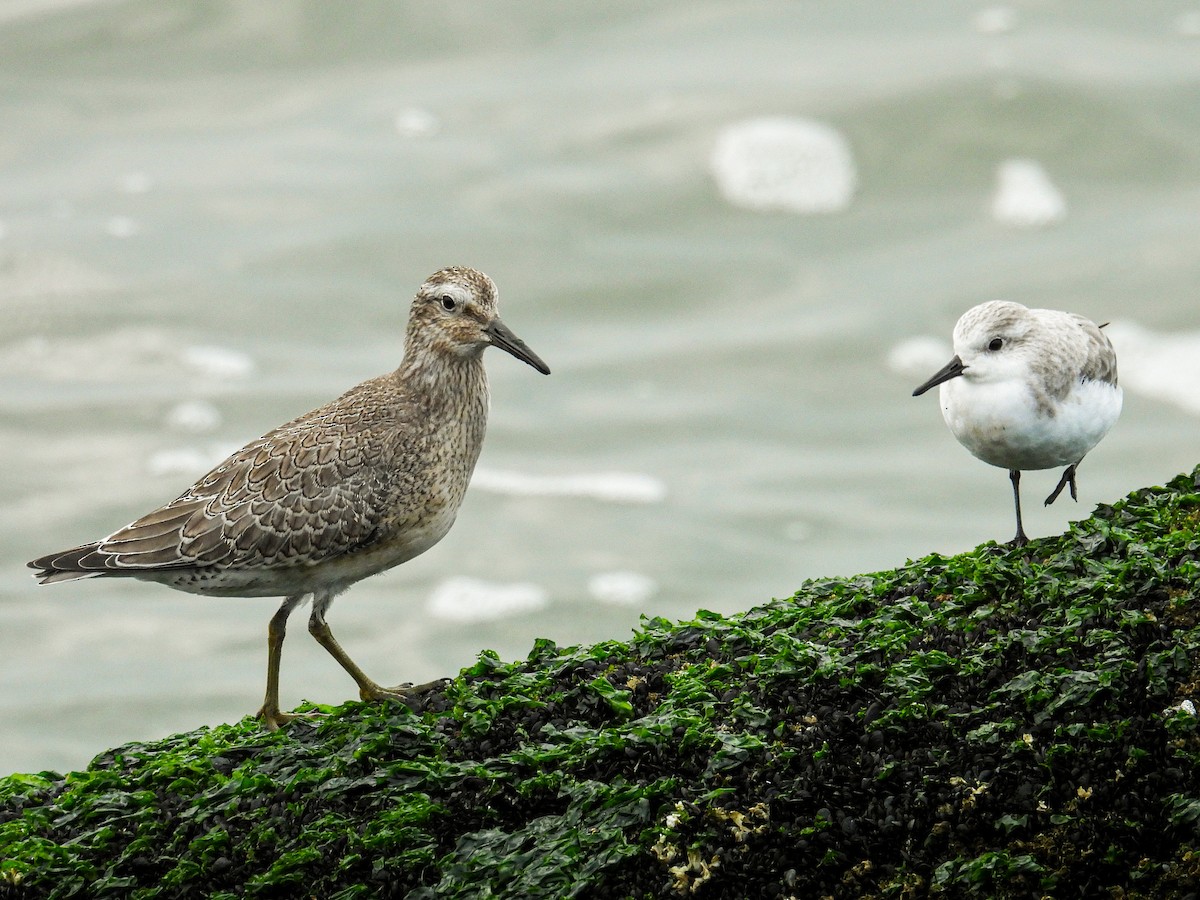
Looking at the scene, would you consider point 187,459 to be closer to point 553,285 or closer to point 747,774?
point 553,285

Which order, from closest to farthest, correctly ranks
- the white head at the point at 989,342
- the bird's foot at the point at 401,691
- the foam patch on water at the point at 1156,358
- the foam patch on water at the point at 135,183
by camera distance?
the bird's foot at the point at 401,691 → the white head at the point at 989,342 → the foam patch on water at the point at 1156,358 → the foam patch on water at the point at 135,183

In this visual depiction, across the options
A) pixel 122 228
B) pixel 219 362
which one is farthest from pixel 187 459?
pixel 122 228

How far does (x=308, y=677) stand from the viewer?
15.0 meters

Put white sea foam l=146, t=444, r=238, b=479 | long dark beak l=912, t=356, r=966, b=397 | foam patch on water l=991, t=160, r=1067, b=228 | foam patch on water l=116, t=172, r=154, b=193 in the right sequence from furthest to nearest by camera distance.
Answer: foam patch on water l=116, t=172, r=154, b=193, foam patch on water l=991, t=160, r=1067, b=228, white sea foam l=146, t=444, r=238, b=479, long dark beak l=912, t=356, r=966, b=397

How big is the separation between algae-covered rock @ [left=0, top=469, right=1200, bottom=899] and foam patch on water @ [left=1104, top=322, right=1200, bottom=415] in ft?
44.2

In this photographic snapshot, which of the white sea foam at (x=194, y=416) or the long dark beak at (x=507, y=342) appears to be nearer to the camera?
the long dark beak at (x=507, y=342)

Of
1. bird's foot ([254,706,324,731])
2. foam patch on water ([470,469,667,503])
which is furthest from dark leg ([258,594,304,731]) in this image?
foam patch on water ([470,469,667,503])

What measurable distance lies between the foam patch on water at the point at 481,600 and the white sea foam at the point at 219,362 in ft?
14.7

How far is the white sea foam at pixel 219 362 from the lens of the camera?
738 inches

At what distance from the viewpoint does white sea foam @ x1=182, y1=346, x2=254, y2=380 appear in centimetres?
1875

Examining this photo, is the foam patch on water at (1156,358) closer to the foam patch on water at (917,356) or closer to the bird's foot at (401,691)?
the foam patch on water at (917,356)

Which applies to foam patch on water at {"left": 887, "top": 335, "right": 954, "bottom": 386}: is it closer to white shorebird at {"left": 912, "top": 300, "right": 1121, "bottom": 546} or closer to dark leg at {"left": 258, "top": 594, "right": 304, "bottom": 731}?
white shorebird at {"left": 912, "top": 300, "right": 1121, "bottom": 546}

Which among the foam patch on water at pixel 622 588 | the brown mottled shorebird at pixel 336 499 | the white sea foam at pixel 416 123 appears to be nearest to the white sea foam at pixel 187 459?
the foam patch on water at pixel 622 588

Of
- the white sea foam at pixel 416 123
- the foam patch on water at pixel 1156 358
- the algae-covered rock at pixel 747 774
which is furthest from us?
the white sea foam at pixel 416 123
